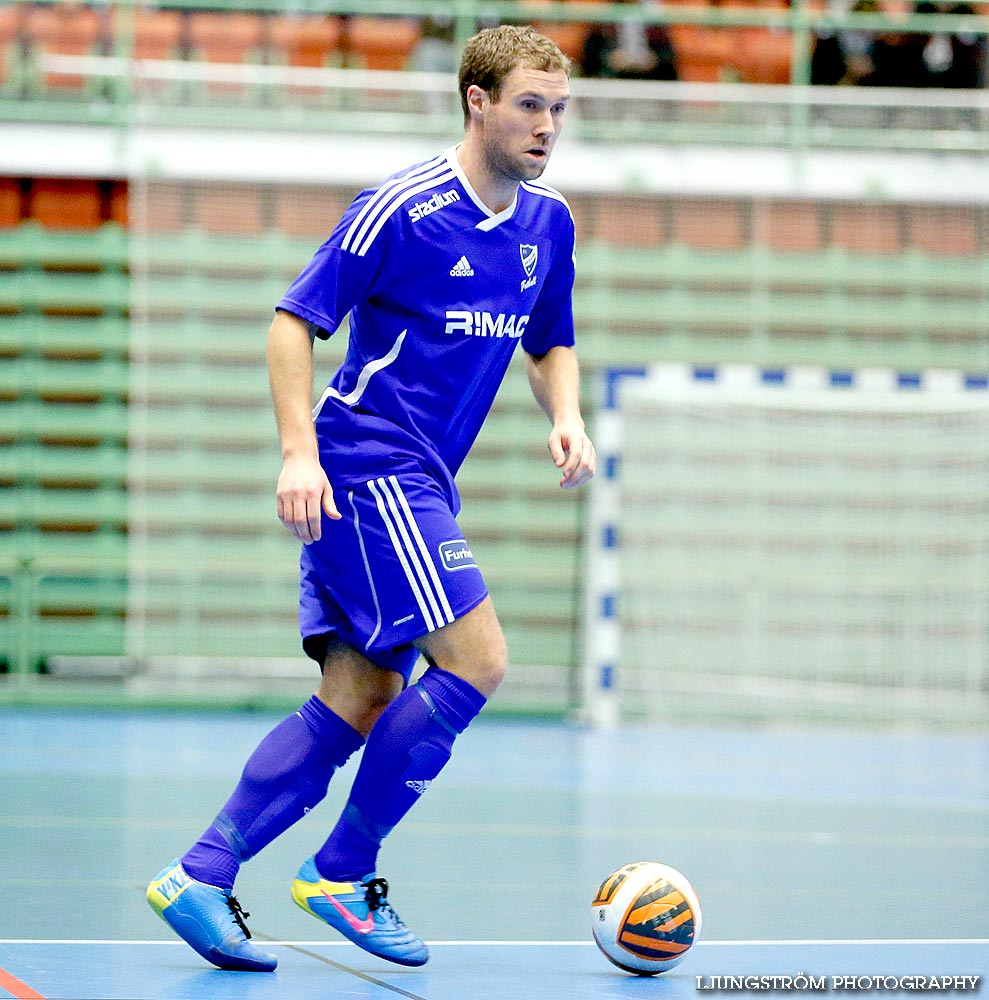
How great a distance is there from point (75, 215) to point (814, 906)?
26.2 feet

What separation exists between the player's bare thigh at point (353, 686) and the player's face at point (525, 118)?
105cm

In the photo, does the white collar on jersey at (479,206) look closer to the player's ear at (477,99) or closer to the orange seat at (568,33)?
the player's ear at (477,99)

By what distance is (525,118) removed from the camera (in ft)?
10.7

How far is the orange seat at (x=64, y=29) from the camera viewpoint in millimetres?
11008

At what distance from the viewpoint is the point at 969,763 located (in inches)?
332

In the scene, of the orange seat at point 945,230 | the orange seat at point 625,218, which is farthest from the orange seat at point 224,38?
the orange seat at point 945,230

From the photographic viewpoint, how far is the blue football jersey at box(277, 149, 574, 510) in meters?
3.30

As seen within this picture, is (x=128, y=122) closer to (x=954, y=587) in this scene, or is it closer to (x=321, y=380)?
(x=321, y=380)

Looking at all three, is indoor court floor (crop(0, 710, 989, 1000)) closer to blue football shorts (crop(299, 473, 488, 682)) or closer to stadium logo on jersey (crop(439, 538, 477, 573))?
blue football shorts (crop(299, 473, 488, 682))

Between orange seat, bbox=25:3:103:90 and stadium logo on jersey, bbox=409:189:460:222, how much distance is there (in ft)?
27.4

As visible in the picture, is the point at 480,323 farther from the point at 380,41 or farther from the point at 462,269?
the point at 380,41

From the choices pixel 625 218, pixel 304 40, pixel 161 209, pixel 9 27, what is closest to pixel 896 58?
pixel 625 218

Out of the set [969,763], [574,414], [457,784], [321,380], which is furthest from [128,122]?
[574,414]

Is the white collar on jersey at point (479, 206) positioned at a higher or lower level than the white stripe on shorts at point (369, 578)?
higher
